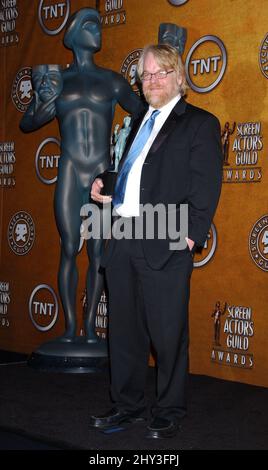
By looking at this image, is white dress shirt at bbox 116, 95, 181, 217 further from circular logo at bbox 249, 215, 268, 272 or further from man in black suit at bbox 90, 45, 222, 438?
circular logo at bbox 249, 215, 268, 272

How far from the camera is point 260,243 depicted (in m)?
3.49

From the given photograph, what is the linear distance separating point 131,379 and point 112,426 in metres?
0.19

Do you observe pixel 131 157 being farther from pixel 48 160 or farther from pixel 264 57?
pixel 48 160

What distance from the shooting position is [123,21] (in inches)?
160

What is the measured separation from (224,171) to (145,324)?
121cm

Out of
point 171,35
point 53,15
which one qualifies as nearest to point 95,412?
point 171,35

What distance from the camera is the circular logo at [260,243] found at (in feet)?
11.4

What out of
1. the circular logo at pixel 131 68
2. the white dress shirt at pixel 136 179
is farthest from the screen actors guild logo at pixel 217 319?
the circular logo at pixel 131 68

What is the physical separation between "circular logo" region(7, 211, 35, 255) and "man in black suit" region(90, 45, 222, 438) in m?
1.88

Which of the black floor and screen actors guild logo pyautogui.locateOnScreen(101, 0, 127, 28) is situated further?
screen actors guild logo pyautogui.locateOnScreen(101, 0, 127, 28)

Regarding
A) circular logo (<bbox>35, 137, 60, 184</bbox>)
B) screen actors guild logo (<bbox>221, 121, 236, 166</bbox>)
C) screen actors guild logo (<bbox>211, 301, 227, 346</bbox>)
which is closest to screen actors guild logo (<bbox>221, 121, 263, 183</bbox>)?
screen actors guild logo (<bbox>221, 121, 236, 166</bbox>)

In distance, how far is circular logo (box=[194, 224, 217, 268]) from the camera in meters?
3.68

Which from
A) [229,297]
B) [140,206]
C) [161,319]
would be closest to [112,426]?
[161,319]
